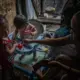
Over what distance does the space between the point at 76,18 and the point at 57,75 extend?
0.80 metres

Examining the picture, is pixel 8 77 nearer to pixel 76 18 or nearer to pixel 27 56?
pixel 27 56

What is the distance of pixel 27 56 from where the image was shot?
11.0 ft

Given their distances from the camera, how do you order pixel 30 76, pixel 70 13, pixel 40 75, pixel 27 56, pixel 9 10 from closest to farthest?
pixel 40 75, pixel 30 76, pixel 27 56, pixel 70 13, pixel 9 10

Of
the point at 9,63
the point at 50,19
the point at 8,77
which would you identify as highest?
the point at 50,19

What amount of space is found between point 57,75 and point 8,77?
0.71 metres

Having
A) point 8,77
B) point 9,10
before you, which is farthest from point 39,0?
point 8,77

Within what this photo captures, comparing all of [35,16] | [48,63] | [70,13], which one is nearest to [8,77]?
[48,63]

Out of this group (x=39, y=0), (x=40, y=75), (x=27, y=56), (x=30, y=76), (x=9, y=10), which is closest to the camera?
(x=40, y=75)

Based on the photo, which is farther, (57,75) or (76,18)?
(57,75)

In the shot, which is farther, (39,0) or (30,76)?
(39,0)

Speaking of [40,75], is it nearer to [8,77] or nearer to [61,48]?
[8,77]

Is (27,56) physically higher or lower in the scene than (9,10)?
lower

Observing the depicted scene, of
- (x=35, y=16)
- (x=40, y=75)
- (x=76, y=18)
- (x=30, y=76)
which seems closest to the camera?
(x=76, y=18)

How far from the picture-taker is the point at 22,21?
117 inches
